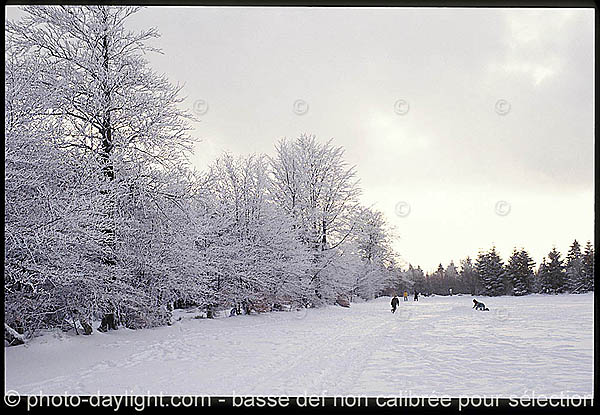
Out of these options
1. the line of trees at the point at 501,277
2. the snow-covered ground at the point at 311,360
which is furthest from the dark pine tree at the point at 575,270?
the snow-covered ground at the point at 311,360

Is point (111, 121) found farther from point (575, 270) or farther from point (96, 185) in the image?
point (575, 270)

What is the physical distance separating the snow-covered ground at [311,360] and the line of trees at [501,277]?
5537 millimetres

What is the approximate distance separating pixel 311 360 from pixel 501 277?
10.4m

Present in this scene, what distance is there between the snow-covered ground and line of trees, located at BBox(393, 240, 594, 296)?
18.2ft

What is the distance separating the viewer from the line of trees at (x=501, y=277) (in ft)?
43.1

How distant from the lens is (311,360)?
4594 mm

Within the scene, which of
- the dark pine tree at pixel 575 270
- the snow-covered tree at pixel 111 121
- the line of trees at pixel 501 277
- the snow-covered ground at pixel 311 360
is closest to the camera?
the snow-covered ground at pixel 311 360

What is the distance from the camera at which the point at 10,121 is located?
4281 millimetres

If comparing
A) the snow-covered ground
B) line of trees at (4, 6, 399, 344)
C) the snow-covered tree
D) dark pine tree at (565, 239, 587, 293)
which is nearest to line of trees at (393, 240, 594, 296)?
dark pine tree at (565, 239, 587, 293)

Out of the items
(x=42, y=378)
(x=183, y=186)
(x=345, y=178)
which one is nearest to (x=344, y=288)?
(x=345, y=178)

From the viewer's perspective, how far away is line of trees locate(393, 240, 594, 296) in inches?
517

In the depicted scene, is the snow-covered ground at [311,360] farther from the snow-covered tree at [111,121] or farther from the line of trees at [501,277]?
the line of trees at [501,277]

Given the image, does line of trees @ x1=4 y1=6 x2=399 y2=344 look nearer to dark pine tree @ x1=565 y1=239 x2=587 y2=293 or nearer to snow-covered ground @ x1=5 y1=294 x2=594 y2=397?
snow-covered ground @ x1=5 y1=294 x2=594 y2=397

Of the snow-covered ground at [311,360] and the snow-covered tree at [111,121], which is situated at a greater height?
the snow-covered tree at [111,121]
